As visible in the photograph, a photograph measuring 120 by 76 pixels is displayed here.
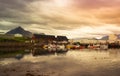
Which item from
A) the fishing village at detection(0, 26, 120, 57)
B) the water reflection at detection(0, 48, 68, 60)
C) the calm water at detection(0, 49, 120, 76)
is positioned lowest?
the calm water at detection(0, 49, 120, 76)

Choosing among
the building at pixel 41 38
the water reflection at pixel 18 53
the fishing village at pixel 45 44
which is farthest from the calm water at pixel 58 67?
the building at pixel 41 38

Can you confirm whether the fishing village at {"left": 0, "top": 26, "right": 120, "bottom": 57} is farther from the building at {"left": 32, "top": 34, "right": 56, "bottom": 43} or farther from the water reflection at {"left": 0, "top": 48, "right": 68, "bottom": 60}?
the water reflection at {"left": 0, "top": 48, "right": 68, "bottom": 60}

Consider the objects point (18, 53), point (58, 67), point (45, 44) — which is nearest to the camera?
point (58, 67)

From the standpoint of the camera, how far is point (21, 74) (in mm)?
40375

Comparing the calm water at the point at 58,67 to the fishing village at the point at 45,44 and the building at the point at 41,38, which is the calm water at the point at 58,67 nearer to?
the fishing village at the point at 45,44

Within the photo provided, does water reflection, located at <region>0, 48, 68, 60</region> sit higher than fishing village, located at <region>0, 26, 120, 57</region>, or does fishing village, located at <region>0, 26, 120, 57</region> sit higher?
fishing village, located at <region>0, 26, 120, 57</region>

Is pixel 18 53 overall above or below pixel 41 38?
below

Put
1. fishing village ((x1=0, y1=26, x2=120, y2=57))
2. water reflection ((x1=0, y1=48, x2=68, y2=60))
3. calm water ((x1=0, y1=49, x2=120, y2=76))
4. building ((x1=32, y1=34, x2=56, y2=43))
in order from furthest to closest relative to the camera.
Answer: building ((x1=32, y1=34, x2=56, y2=43)), fishing village ((x1=0, y1=26, x2=120, y2=57)), water reflection ((x1=0, y1=48, x2=68, y2=60)), calm water ((x1=0, y1=49, x2=120, y2=76))

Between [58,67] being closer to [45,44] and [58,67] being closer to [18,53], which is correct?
[18,53]

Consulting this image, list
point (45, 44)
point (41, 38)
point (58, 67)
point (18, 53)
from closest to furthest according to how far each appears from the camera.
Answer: point (58, 67) < point (18, 53) < point (45, 44) < point (41, 38)

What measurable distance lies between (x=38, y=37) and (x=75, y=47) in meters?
35.5

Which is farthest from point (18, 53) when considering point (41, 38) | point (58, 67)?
point (41, 38)

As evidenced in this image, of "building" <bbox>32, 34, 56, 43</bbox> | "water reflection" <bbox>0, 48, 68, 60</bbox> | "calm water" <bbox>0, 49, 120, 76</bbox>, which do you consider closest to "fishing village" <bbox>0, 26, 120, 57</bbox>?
"building" <bbox>32, 34, 56, 43</bbox>

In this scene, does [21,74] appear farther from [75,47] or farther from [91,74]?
[75,47]
